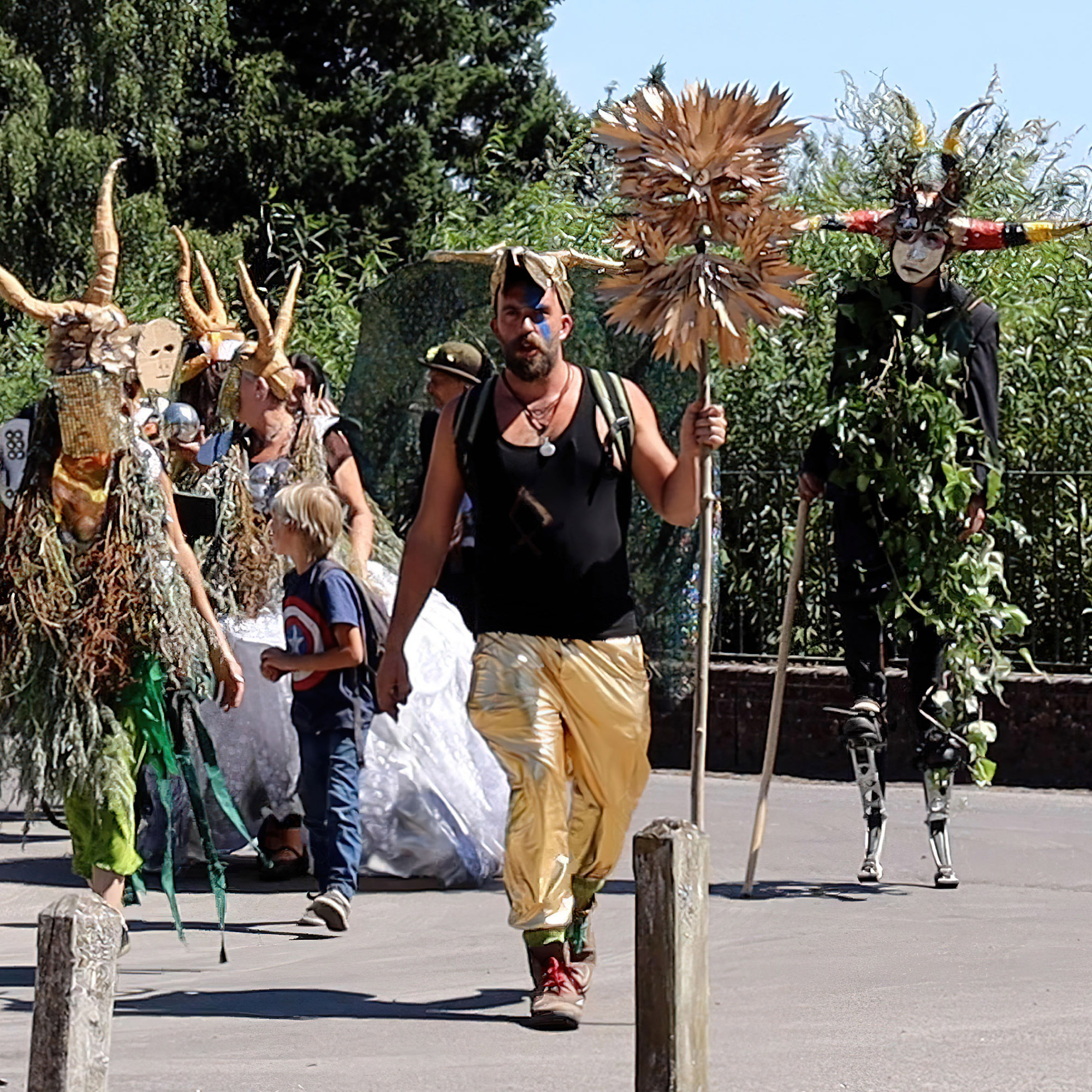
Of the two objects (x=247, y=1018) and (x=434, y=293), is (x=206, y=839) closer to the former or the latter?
(x=247, y=1018)

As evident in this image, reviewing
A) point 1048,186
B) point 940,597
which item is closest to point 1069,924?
point 940,597

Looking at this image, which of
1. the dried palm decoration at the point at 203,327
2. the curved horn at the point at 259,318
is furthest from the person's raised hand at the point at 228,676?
the dried palm decoration at the point at 203,327

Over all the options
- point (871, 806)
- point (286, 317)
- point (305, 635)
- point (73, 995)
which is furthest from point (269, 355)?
point (73, 995)

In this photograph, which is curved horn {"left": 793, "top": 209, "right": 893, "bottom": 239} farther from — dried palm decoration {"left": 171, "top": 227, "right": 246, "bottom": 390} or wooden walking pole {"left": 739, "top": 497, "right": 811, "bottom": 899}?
dried palm decoration {"left": 171, "top": 227, "right": 246, "bottom": 390}

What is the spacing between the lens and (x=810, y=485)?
820 centimetres

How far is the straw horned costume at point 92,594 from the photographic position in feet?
20.9

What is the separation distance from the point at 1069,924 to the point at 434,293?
4.44 m

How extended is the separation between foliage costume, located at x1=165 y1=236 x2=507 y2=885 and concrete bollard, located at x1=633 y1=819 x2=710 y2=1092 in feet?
12.2

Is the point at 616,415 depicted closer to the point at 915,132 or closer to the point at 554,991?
the point at 554,991

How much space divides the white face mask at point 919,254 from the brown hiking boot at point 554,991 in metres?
3.30

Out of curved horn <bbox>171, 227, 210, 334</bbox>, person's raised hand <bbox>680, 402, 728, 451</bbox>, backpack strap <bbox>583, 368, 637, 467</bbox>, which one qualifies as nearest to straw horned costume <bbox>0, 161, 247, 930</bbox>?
backpack strap <bbox>583, 368, 637, 467</bbox>

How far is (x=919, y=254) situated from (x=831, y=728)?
4401mm

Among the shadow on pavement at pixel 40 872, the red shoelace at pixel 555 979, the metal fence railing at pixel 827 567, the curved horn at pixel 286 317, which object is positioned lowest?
the shadow on pavement at pixel 40 872

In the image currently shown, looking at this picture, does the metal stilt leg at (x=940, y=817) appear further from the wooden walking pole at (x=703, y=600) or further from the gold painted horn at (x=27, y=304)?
the gold painted horn at (x=27, y=304)
